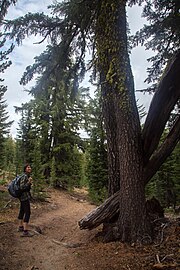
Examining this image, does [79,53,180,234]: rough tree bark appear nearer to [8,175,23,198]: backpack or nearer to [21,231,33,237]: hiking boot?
[21,231,33,237]: hiking boot

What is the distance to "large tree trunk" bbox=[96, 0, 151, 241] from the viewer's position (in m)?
5.68

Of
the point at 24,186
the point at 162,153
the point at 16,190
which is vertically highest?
the point at 162,153

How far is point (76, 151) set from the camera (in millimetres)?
21984

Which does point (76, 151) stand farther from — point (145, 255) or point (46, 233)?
point (145, 255)

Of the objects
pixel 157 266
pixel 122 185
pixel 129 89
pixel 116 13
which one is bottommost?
pixel 157 266

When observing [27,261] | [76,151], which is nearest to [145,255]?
[27,261]

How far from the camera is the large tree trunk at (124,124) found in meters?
5.68

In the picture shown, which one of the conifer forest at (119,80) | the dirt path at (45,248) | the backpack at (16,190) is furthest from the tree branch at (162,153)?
the backpack at (16,190)

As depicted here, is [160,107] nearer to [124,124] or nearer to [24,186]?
[124,124]

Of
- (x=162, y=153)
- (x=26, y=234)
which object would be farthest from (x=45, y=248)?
(x=162, y=153)

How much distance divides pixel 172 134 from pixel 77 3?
4.22 metres

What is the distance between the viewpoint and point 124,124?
5953 mm

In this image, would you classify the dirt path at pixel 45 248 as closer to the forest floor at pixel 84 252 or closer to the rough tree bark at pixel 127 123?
the forest floor at pixel 84 252

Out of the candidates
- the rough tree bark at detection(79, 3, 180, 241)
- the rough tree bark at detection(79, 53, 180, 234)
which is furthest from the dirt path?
the rough tree bark at detection(79, 3, 180, 241)
